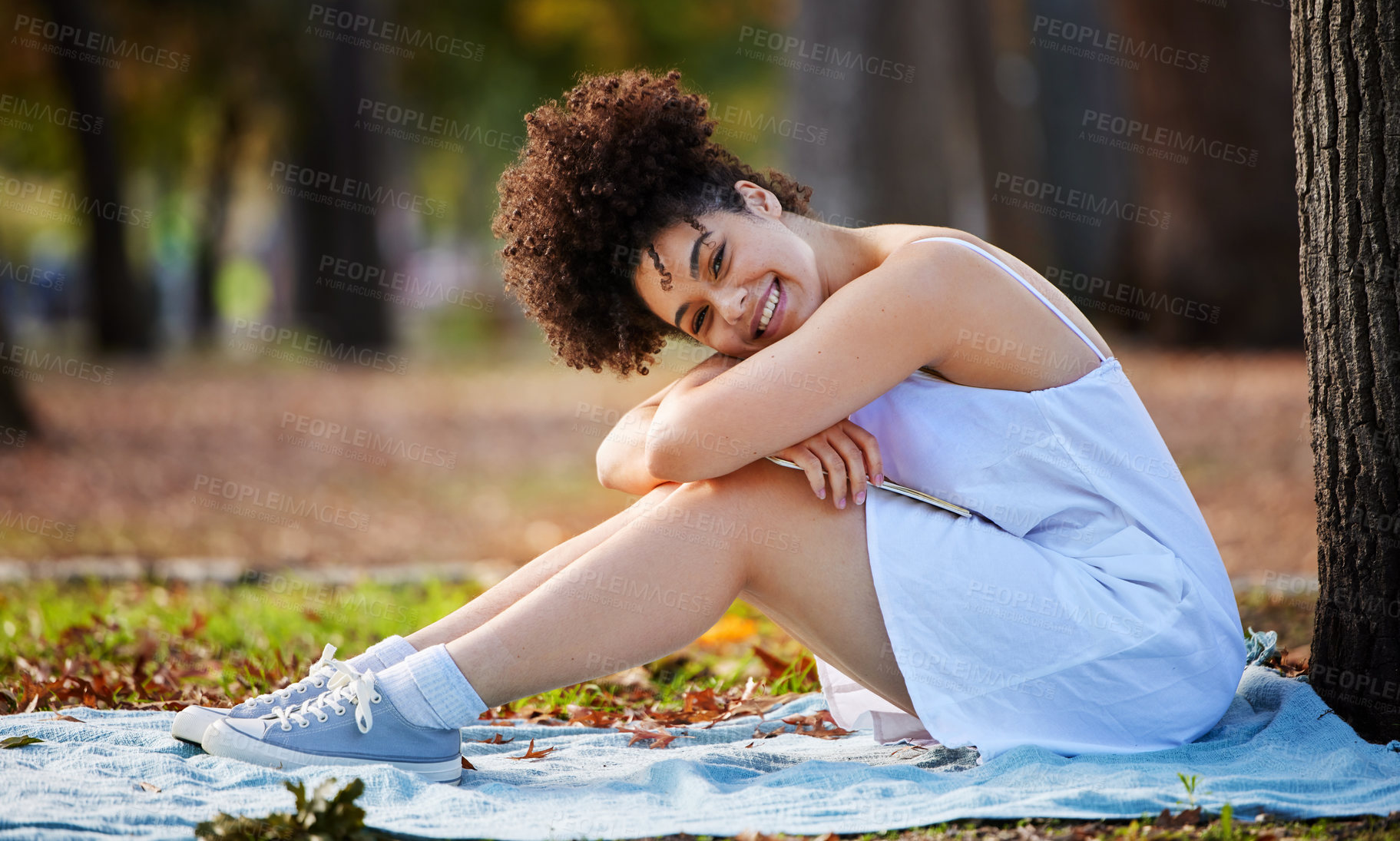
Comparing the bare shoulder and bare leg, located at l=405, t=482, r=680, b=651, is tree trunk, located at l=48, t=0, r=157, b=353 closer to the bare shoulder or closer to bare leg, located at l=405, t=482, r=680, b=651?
bare leg, located at l=405, t=482, r=680, b=651

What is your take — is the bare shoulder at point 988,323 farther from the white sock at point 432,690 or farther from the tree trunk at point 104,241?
the tree trunk at point 104,241

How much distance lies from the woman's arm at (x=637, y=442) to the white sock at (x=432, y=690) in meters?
0.57

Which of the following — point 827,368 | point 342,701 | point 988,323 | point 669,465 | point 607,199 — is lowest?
point 342,701

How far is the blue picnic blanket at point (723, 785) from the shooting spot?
2160 millimetres

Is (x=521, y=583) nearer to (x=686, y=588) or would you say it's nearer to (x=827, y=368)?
(x=686, y=588)

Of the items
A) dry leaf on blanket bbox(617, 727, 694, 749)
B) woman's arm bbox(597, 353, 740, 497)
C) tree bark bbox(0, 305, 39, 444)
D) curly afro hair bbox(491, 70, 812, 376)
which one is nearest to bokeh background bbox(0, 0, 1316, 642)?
tree bark bbox(0, 305, 39, 444)

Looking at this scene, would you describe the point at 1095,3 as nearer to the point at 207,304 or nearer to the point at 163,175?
the point at 207,304

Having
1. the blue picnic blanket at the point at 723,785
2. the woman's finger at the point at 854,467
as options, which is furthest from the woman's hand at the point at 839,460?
the blue picnic blanket at the point at 723,785

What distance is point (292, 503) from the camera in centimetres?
741

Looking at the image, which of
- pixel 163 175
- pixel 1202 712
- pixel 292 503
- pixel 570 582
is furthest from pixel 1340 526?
pixel 163 175

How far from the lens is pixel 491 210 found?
12781 millimetres

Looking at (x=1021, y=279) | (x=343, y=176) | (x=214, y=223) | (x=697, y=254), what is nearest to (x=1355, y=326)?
(x=1021, y=279)

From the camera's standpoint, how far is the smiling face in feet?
8.66

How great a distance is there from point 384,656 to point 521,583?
32 cm
